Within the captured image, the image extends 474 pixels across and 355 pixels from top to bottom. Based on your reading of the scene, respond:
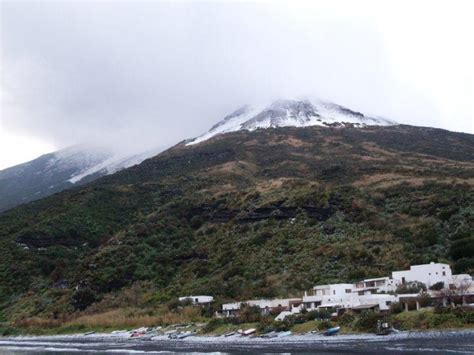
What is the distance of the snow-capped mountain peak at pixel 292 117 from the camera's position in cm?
16550

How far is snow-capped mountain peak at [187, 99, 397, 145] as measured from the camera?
166m

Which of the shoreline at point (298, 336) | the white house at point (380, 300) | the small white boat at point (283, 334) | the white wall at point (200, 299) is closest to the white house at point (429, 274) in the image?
the white house at point (380, 300)

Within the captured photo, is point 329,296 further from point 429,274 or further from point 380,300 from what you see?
point 429,274

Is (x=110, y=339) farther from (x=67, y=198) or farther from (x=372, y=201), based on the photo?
(x=67, y=198)

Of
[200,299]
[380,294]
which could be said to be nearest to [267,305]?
[380,294]

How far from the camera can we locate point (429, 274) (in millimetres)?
50812

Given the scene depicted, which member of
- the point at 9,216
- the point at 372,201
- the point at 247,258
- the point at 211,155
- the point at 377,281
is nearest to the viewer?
the point at 377,281

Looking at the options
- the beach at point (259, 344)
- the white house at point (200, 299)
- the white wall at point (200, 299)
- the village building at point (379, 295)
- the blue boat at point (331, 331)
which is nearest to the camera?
the beach at point (259, 344)

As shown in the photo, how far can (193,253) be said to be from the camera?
265 feet

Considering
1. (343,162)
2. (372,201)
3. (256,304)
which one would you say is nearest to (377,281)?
(256,304)

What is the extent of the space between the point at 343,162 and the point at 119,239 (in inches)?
1786

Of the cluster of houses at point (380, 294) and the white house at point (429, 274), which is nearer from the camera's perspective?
the cluster of houses at point (380, 294)

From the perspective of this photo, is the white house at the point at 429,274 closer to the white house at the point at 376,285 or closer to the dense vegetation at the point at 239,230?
the white house at the point at 376,285

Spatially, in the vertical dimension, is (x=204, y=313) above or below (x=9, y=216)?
below
